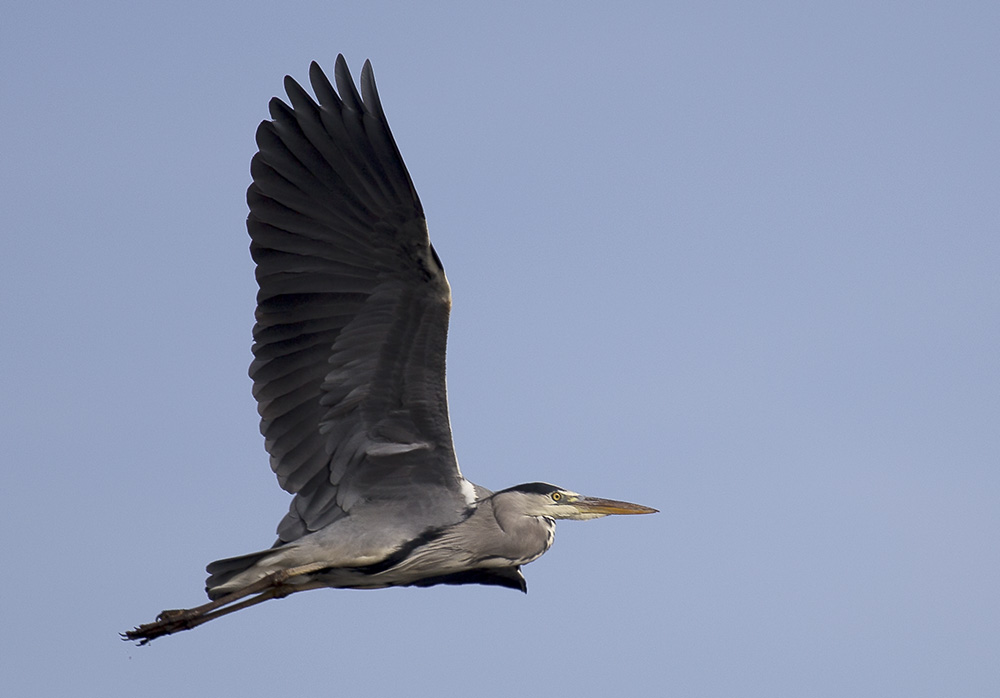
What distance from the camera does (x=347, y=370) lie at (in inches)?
295

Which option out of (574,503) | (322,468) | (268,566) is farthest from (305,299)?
(574,503)

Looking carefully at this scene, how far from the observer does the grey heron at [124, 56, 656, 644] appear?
7344 millimetres

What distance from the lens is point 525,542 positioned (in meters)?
8.06

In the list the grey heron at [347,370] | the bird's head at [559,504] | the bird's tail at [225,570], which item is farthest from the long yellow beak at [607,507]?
the bird's tail at [225,570]

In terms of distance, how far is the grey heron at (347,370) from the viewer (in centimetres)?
734

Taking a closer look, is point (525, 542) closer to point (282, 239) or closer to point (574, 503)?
point (574, 503)

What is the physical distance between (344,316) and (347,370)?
32 centimetres

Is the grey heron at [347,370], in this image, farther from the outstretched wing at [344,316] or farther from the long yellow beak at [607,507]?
the long yellow beak at [607,507]

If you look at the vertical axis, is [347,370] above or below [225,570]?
above

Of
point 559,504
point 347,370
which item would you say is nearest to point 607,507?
point 559,504

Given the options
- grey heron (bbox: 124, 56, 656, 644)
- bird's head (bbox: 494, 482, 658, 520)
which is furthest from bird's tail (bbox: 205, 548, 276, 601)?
bird's head (bbox: 494, 482, 658, 520)

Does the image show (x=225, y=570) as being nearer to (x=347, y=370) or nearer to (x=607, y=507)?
(x=347, y=370)

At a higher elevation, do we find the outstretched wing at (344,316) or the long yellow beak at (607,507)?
the outstretched wing at (344,316)

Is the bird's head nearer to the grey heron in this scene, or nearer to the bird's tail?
the grey heron
